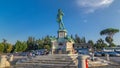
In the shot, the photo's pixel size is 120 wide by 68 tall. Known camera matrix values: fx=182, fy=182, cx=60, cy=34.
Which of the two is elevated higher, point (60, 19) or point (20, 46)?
point (60, 19)

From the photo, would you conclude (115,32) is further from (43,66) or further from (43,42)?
(43,66)

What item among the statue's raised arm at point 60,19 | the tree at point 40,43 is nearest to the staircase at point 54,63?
the statue's raised arm at point 60,19

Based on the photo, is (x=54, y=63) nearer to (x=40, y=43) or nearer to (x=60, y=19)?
(x=60, y=19)

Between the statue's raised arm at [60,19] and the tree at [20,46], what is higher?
the statue's raised arm at [60,19]

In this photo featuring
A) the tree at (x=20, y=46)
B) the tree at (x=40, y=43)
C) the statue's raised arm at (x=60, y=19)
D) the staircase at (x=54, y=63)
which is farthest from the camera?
the tree at (x=40, y=43)

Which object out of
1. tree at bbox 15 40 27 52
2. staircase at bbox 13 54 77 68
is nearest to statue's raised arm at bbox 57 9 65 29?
staircase at bbox 13 54 77 68

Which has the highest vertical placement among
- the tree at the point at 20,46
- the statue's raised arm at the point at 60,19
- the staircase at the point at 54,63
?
the statue's raised arm at the point at 60,19

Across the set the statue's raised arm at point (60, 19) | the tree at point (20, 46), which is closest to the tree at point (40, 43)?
the tree at point (20, 46)

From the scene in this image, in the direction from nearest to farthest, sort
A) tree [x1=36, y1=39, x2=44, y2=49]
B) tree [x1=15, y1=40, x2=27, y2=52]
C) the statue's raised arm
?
1. the statue's raised arm
2. tree [x1=15, y1=40, x2=27, y2=52]
3. tree [x1=36, y1=39, x2=44, y2=49]

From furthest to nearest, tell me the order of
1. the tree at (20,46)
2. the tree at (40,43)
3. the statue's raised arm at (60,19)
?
1. the tree at (40,43)
2. the tree at (20,46)
3. the statue's raised arm at (60,19)

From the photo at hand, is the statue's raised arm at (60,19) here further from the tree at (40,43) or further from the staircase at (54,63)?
the tree at (40,43)

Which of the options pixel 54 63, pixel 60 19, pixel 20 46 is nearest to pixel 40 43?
pixel 20 46

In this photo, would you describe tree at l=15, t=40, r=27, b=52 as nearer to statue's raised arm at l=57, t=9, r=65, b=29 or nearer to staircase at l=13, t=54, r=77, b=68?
statue's raised arm at l=57, t=9, r=65, b=29

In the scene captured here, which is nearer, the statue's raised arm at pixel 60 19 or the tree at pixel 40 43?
the statue's raised arm at pixel 60 19
